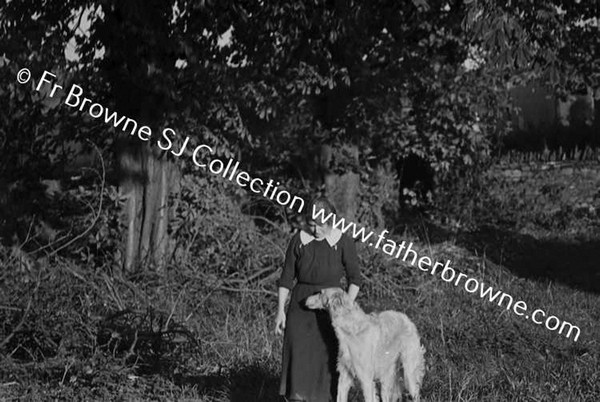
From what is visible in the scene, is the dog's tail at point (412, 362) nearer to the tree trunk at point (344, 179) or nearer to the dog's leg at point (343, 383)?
the dog's leg at point (343, 383)

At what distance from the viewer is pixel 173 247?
15023mm

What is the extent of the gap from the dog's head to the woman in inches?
8.5

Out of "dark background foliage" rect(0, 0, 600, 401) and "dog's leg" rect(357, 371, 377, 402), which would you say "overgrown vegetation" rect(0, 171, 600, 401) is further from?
"dog's leg" rect(357, 371, 377, 402)

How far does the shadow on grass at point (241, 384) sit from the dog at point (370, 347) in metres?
1.36

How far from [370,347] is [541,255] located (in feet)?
39.6

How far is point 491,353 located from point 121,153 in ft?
18.9

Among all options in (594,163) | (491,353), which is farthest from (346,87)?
(594,163)

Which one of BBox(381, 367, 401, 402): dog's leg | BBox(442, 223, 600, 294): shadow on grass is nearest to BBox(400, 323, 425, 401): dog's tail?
BBox(381, 367, 401, 402): dog's leg

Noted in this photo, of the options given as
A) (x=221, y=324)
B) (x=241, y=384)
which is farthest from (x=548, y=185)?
(x=241, y=384)

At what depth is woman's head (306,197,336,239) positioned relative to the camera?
8.52m

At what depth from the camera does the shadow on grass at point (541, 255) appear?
57.1ft

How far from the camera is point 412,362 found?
8719 millimetres

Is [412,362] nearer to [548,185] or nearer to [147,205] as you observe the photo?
[147,205]

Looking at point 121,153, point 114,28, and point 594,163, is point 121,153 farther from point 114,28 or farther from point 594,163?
point 594,163
